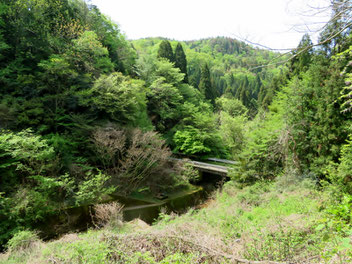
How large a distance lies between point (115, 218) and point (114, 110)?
8.62 metres

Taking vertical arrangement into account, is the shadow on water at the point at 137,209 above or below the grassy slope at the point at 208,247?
below

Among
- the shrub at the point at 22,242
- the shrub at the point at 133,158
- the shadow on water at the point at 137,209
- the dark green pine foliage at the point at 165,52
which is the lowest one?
the shadow on water at the point at 137,209

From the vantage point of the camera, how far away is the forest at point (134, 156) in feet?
12.8

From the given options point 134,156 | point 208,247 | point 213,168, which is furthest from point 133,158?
point 208,247

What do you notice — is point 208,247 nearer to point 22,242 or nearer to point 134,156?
point 22,242

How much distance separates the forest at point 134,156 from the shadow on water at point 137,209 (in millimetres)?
348

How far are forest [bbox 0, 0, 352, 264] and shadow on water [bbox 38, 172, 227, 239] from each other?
13.7 inches

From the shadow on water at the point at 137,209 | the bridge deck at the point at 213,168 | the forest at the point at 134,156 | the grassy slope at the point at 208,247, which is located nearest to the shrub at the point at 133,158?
the forest at the point at 134,156

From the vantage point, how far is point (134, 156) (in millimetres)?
14172

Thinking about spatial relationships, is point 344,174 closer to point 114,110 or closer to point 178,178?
point 178,178

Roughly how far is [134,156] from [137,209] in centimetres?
367

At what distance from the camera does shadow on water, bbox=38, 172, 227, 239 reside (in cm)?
963

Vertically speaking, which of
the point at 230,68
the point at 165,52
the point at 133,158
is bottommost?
the point at 133,158

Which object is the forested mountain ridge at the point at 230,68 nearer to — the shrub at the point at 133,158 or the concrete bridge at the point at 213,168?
the shrub at the point at 133,158
